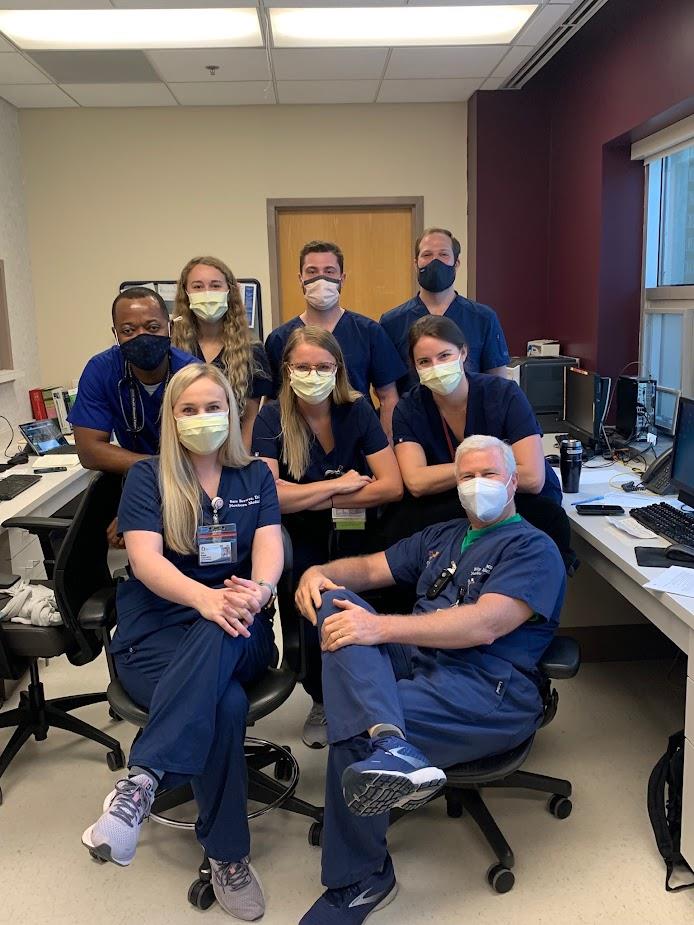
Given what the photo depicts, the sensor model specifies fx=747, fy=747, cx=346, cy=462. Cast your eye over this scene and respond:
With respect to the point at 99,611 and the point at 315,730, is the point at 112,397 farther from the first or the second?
the point at 315,730

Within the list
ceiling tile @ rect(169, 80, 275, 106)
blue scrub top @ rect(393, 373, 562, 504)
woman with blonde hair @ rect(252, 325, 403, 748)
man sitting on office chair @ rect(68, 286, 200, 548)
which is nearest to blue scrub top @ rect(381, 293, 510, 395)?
blue scrub top @ rect(393, 373, 562, 504)

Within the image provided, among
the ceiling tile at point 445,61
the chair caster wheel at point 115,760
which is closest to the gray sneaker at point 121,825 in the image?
the chair caster wheel at point 115,760

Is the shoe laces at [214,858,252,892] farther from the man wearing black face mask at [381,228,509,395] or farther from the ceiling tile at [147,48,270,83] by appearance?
the ceiling tile at [147,48,270,83]

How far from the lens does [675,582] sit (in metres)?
1.86

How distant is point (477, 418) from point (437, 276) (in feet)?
2.58

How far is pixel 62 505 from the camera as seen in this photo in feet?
11.1

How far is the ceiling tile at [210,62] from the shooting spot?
3850 millimetres

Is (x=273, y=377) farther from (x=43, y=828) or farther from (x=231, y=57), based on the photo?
(x=231, y=57)

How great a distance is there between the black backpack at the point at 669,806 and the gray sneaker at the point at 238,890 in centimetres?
97

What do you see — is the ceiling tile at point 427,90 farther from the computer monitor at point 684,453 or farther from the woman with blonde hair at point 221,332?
the computer monitor at point 684,453

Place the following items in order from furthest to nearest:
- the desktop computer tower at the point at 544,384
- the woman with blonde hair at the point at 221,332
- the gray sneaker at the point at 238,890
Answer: the desktop computer tower at the point at 544,384
the woman with blonde hair at the point at 221,332
the gray sneaker at the point at 238,890

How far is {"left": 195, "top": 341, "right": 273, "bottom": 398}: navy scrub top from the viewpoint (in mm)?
2615

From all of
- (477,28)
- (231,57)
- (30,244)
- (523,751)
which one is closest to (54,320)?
(30,244)

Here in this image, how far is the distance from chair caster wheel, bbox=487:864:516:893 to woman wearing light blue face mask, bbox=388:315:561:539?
0.88 meters
